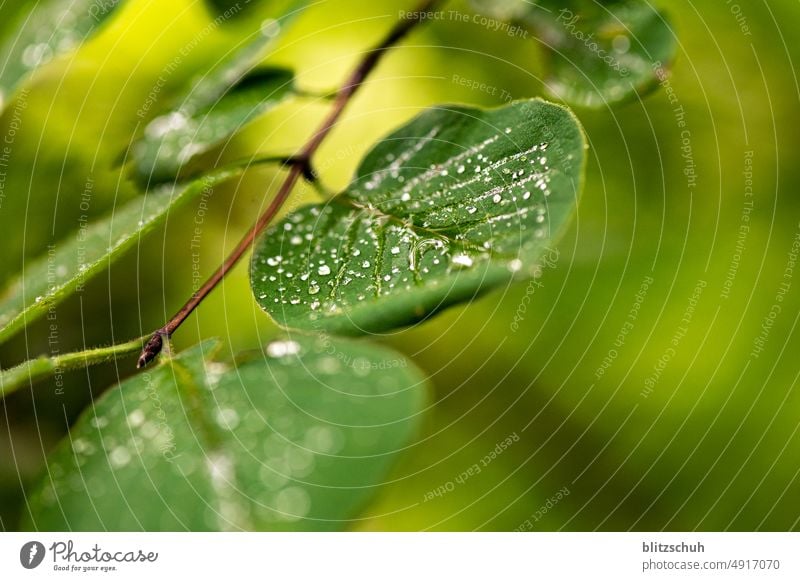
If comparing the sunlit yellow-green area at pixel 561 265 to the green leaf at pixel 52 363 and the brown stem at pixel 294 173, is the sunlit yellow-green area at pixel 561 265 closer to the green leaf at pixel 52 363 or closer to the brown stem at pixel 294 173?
A: the brown stem at pixel 294 173

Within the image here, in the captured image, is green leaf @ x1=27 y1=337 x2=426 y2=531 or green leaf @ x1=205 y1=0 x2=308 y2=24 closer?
green leaf @ x1=27 y1=337 x2=426 y2=531

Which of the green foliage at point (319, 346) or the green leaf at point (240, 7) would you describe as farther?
the green leaf at point (240, 7)

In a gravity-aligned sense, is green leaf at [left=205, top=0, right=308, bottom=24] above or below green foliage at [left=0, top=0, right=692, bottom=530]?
above

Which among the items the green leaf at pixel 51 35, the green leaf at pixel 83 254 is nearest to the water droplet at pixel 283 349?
the green leaf at pixel 83 254

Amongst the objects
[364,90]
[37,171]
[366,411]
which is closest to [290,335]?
[366,411]
